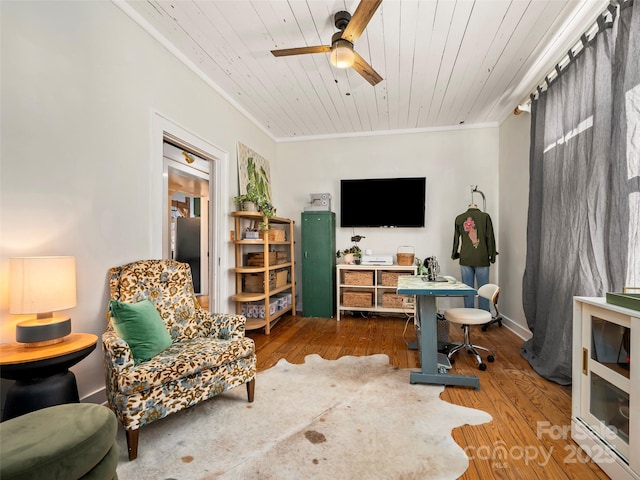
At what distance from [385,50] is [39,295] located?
3.00 meters

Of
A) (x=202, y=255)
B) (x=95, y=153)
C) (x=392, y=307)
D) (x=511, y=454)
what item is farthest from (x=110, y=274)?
(x=202, y=255)

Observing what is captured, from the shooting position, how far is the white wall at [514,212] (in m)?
3.34

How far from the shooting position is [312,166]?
4.77m

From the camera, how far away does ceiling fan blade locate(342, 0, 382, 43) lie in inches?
66.7

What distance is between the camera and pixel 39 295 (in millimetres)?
1430

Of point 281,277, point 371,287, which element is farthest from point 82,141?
point 371,287

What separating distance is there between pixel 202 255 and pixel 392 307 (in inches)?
163

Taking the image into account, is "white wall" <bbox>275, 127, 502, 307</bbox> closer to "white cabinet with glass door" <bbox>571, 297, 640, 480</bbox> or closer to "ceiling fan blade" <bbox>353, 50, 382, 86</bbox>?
"ceiling fan blade" <bbox>353, 50, 382, 86</bbox>

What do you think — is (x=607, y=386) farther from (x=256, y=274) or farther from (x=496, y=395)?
(x=256, y=274)

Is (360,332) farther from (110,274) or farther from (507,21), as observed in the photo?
(507,21)

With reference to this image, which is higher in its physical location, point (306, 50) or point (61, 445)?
point (306, 50)

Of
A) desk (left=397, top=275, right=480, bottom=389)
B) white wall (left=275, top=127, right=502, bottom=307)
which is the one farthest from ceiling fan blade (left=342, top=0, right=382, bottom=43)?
white wall (left=275, top=127, right=502, bottom=307)

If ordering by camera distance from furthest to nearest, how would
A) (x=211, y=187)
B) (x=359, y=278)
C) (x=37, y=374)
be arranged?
Answer: (x=359, y=278) → (x=211, y=187) → (x=37, y=374)

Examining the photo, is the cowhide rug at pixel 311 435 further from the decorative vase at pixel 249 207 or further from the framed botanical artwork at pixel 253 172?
the framed botanical artwork at pixel 253 172
